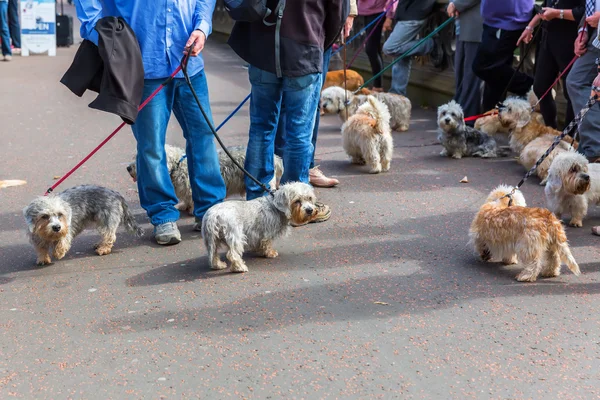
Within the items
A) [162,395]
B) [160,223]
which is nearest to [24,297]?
[160,223]

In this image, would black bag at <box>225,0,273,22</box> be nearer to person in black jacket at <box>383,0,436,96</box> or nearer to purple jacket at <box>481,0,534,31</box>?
purple jacket at <box>481,0,534,31</box>

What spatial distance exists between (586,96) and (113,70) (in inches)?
170

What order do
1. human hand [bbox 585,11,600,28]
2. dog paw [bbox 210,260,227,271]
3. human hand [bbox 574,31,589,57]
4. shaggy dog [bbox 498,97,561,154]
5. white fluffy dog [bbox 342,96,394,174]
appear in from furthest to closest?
shaggy dog [bbox 498,97,561,154] → white fluffy dog [bbox 342,96,394,174] → human hand [bbox 574,31,589,57] → human hand [bbox 585,11,600,28] → dog paw [bbox 210,260,227,271]

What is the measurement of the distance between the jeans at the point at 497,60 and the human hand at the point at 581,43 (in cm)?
188

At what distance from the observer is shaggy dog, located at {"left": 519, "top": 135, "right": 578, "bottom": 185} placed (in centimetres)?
757

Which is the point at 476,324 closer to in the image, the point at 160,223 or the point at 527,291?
the point at 527,291

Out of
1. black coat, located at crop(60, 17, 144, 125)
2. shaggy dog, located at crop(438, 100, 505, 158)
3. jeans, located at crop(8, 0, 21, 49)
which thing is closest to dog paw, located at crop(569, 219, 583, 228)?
shaggy dog, located at crop(438, 100, 505, 158)

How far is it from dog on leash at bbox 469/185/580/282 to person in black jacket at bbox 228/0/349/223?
1.20m

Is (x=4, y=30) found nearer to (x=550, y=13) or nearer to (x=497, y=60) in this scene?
(x=497, y=60)

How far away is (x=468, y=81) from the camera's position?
9.83 meters

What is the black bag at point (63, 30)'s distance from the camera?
21367mm

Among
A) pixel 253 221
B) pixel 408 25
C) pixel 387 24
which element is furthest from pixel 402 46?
pixel 253 221

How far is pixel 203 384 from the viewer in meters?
3.78

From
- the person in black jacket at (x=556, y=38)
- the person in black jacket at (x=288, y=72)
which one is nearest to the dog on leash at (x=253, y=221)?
the person in black jacket at (x=288, y=72)
